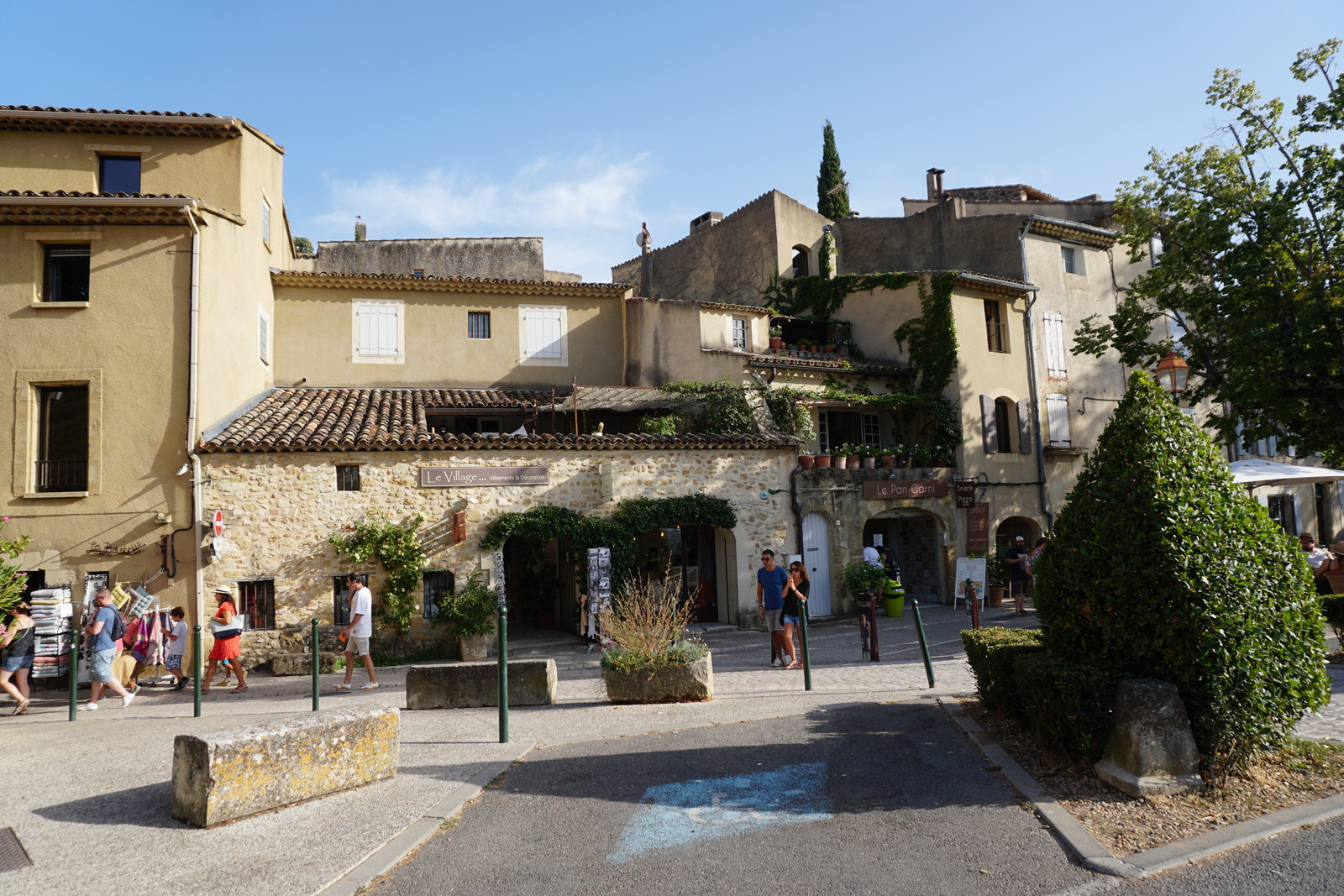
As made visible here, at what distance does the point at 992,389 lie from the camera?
2012 centimetres

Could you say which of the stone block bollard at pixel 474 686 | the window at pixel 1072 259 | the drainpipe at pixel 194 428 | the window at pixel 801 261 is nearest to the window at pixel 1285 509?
the window at pixel 1072 259

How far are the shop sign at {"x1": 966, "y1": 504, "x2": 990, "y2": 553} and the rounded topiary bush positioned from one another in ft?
43.3

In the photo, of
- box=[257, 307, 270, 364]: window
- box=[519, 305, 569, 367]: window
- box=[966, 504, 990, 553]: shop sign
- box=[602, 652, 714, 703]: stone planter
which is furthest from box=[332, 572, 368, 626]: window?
box=[966, 504, 990, 553]: shop sign

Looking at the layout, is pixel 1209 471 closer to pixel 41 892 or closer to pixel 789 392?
pixel 41 892

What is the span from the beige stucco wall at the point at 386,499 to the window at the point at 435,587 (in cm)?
19

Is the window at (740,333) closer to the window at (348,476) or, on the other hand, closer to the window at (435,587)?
the window at (435,587)

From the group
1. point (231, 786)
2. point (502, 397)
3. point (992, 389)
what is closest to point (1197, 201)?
point (992, 389)

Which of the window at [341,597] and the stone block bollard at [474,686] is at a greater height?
the window at [341,597]

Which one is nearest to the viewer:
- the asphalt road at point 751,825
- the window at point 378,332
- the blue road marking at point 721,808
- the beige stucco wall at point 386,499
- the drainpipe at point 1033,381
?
the asphalt road at point 751,825

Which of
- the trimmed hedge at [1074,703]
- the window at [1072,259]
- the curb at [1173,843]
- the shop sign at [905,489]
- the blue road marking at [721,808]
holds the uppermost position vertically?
the window at [1072,259]

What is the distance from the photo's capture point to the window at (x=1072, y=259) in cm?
2230

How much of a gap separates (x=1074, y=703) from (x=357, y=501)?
11089 millimetres

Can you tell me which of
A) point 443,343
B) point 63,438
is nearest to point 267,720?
point 63,438

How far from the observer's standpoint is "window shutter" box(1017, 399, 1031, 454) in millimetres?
20312
